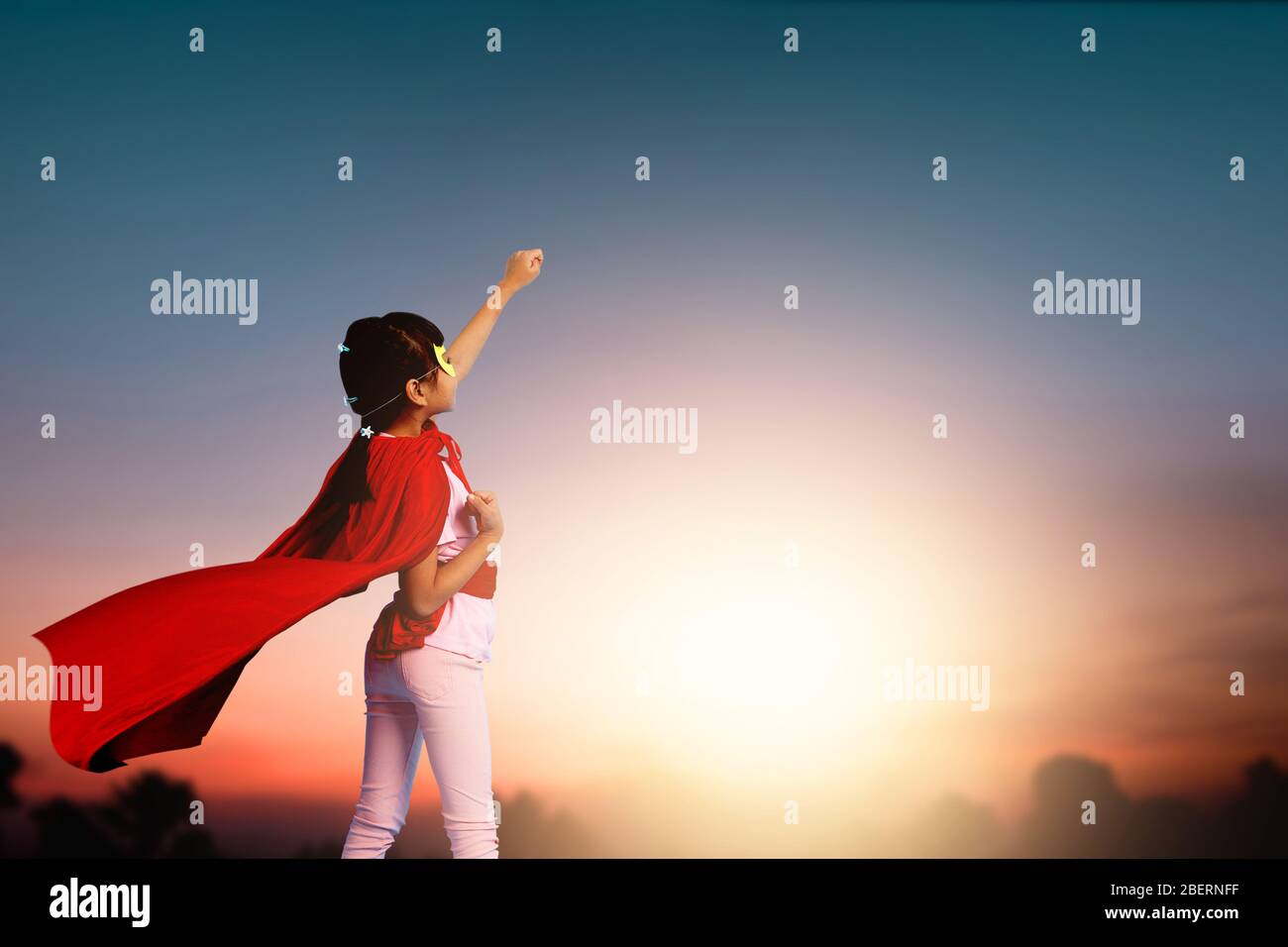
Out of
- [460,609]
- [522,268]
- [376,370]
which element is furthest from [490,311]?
[460,609]

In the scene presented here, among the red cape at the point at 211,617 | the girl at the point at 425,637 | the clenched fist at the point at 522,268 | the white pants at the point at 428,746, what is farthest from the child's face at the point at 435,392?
the white pants at the point at 428,746

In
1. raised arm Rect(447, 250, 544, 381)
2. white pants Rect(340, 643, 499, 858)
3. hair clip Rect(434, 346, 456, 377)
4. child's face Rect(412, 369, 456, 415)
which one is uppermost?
raised arm Rect(447, 250, 544, 381)

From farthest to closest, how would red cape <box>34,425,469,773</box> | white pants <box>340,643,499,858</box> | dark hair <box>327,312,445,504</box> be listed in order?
1. dark hair <box>327,312,445,504</box>
2. red cape <box>34,425,469,773</box>
3. white pants <box>340,643,499,858</box>

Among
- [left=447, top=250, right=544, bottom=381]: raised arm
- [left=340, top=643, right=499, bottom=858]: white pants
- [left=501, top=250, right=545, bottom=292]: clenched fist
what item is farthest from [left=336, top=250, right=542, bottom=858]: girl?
[left=501, top=250, right=545, bottom=292]: clenched fist

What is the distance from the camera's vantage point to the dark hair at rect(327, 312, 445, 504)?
10.7ft

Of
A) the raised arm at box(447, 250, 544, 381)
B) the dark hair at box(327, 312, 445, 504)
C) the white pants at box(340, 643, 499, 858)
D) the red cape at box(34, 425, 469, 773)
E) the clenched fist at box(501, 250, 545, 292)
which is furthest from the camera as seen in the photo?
the clenched fist at box(501, 250, 545, 292)

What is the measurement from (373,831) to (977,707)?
2.31 m

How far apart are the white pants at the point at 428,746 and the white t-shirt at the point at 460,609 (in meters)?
0.04

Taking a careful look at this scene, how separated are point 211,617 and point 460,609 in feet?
2.55

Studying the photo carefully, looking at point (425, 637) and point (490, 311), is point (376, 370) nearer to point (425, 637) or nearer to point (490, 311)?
point (490, 311)

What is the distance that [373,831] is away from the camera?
310 cm

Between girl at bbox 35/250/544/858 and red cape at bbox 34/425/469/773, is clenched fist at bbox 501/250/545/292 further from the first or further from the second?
red cape at bbox 34/425/469/773
